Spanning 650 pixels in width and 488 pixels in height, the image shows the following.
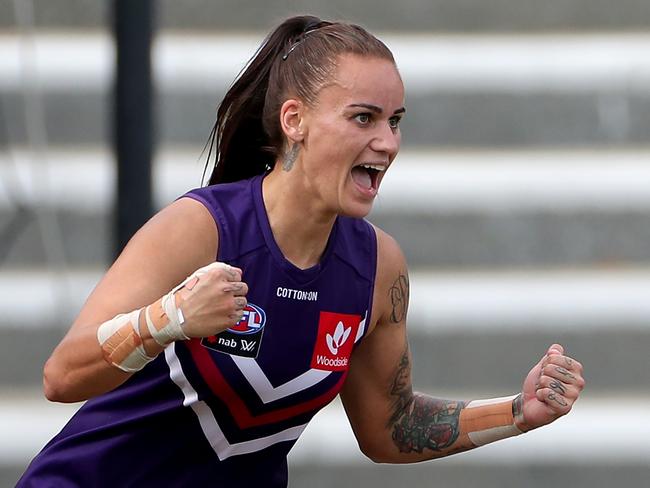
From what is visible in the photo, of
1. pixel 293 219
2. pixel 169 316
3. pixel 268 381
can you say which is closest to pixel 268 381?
pixel 268 381

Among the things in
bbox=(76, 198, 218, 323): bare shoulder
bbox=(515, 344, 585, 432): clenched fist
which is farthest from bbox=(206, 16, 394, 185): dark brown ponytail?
bbox=(515, 344, 585, 432): clenched fist

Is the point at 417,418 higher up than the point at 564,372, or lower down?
lower down

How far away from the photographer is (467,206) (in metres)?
4.97

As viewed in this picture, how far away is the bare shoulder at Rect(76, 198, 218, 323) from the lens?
269cm

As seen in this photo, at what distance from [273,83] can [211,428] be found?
0.77 meters

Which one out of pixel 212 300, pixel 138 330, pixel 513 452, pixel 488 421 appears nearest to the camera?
pixel 212 300

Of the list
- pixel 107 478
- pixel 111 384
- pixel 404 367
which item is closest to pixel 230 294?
pixel 111 384

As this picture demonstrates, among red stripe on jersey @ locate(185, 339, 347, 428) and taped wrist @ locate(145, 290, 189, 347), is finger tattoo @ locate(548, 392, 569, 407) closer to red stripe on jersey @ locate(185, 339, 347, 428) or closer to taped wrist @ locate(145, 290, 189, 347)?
red stripe on jersey @ locate(185, 339, 347, 428)

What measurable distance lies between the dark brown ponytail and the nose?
16cm

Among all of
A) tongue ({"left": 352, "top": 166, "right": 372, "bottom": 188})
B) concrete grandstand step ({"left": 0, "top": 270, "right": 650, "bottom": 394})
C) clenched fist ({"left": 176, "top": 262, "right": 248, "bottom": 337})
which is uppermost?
tongue ({"left": 352, "top": 166, "right": 372, "bottom": 188})

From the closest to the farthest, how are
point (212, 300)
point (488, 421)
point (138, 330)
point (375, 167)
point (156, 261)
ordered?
point (212, 300) < point (138, 330) < point (156, 261) < point (375, 167) < point (488, 421)

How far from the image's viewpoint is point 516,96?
16.4ft

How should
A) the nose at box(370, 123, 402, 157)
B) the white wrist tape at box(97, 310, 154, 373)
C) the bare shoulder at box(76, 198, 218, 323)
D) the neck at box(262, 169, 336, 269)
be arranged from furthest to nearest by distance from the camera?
the neck at box(262, 169, 336, 269) → the nose at box(370, 123, 402, 157) → the bare shoulder at box(76, 198, 218, 323) → the white wrist tape at box(97, 310, 154, 373)

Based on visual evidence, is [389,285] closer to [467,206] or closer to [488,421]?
[488,421]
